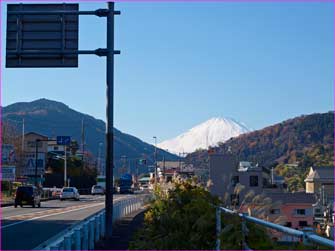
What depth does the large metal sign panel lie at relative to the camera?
1833 cm

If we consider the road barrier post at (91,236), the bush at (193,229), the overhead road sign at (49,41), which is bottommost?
the road barrier post at (91,236)

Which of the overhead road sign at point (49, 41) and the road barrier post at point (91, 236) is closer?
the road barrier post at point (91, 236)

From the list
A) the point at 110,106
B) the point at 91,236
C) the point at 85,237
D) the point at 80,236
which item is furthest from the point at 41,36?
the point at 80,236

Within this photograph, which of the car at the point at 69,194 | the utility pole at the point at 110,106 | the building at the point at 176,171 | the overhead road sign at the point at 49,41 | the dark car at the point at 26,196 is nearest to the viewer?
the utility pole at the point at 110,106

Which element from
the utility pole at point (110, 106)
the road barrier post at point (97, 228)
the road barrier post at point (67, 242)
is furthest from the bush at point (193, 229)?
the utility pole at point (110, 106)

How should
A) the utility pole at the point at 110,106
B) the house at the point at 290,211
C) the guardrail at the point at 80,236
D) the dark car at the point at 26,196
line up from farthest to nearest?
the dark car at the point at 26,196, the utility pole at the point at 110,106, the guardrail at the point at 80,236, the house at the point at 290,211

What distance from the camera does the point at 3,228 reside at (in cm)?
2433

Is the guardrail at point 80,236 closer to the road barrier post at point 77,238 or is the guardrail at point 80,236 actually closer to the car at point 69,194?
the road barrier post at point 77,238

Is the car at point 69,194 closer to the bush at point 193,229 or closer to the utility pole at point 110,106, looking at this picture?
the utility pole at point 110,106

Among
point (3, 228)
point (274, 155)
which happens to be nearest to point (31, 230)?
point (3, 228)

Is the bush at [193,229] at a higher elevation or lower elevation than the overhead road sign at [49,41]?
lower

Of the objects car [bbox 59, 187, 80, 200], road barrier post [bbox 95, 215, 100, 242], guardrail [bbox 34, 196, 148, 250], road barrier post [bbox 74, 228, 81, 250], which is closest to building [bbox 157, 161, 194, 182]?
road barrier post [bbox 95, 215, 100, 242]

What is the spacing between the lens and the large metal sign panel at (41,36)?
18328 mm

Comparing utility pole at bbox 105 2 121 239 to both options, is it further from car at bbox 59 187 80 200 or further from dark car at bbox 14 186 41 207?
car at bbox 59 187 80 200
